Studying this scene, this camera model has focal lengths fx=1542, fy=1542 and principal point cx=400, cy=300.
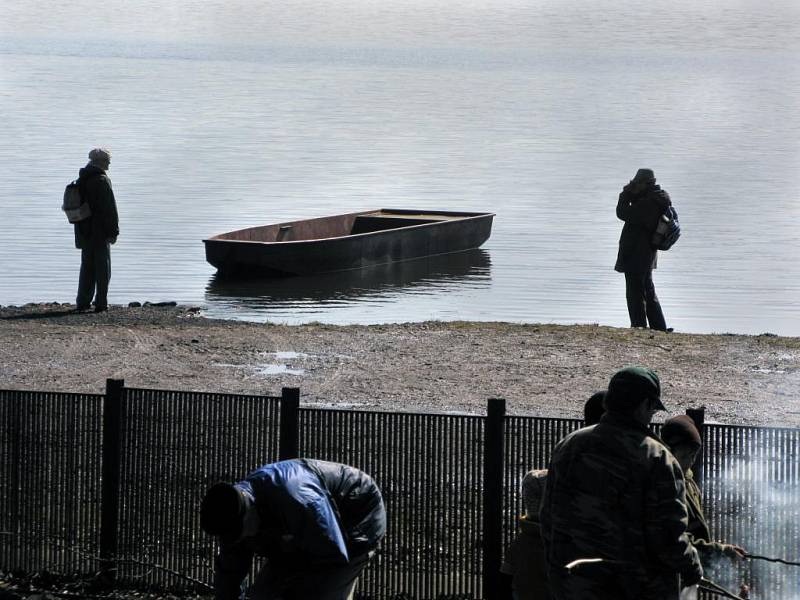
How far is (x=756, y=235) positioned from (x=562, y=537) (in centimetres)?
3997

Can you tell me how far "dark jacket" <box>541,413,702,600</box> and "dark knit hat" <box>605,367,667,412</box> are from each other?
56mm

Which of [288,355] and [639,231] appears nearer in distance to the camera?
[288,355]

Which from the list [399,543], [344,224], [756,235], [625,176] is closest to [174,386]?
[399,543]

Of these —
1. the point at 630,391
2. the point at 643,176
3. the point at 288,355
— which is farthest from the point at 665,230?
the point at 630,391

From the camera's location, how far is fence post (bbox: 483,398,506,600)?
894 cm

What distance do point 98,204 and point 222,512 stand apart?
15250 mm

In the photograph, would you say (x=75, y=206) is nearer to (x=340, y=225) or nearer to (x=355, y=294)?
(x=355, y=294)

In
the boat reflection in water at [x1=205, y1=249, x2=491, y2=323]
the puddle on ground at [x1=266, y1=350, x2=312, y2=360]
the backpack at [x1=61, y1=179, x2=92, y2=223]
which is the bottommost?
the puddle on ground at [x1=266, y1=350, x2=312, y2=360]

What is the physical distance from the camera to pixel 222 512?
6141mm

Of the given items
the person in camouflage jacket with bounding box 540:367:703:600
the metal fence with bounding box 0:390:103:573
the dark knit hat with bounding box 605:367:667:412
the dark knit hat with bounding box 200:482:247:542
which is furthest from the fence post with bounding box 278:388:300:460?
the dark knit hat with bounding box 605:367:667:412

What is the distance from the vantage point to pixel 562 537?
6.34 m

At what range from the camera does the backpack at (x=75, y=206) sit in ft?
68.1

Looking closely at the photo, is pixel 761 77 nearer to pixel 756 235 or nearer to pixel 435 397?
pixel 756 235

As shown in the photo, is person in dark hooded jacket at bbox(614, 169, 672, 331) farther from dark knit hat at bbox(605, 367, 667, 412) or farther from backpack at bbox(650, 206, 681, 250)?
dark knit hat at bbox(605, 367, 667, 412)
